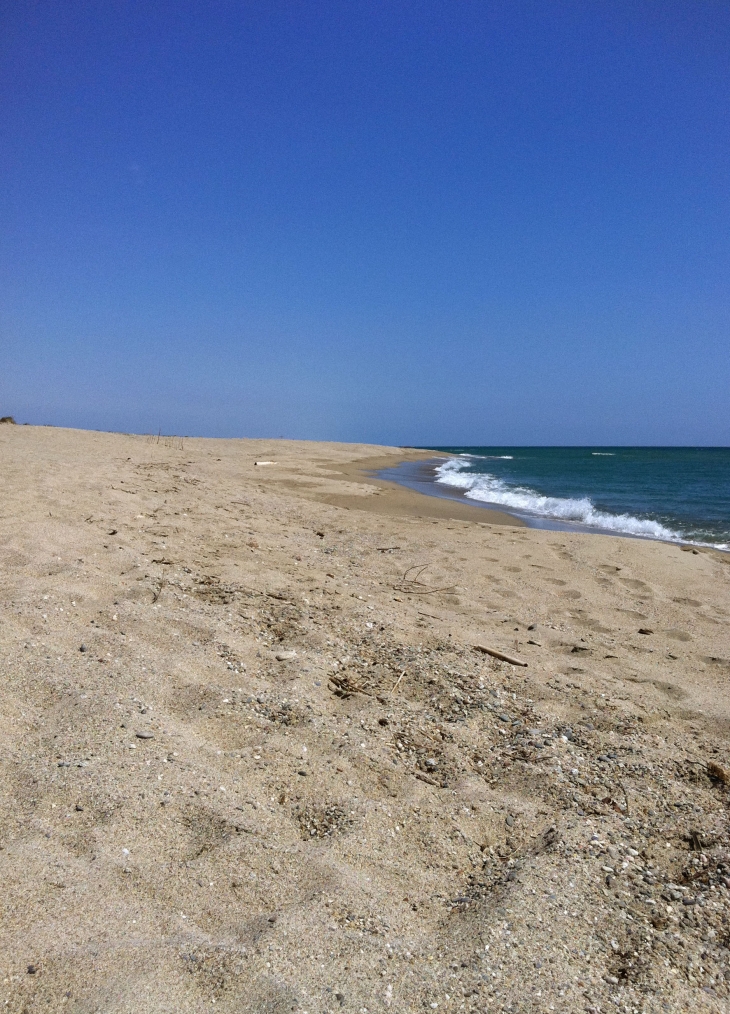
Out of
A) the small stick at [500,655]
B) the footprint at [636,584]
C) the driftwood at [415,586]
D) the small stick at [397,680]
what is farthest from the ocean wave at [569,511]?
the small stick at [397,680]

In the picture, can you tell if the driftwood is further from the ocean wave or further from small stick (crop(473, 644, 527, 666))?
the ocean wave

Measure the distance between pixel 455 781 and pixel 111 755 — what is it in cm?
147

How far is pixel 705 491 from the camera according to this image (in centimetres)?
2052

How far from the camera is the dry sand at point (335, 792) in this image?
185cm

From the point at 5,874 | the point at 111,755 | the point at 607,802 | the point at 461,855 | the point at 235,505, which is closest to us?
the point at 5,874

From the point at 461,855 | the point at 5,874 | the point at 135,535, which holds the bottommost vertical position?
the point at 461,855

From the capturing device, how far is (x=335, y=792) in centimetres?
265

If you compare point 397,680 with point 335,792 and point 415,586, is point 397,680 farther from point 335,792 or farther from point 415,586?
point 415,586

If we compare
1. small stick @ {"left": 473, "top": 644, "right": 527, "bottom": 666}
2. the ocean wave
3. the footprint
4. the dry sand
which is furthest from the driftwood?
the ocean wave

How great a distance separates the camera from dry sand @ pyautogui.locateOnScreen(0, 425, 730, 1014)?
185 cm

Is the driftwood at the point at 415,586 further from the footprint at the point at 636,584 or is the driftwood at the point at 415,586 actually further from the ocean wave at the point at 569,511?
the ocean wave at the point at 569,511

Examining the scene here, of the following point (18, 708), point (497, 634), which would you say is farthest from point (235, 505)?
point (18, 708)

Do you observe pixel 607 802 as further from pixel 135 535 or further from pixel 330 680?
pixel 135 535

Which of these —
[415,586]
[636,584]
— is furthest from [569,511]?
[415,586]
